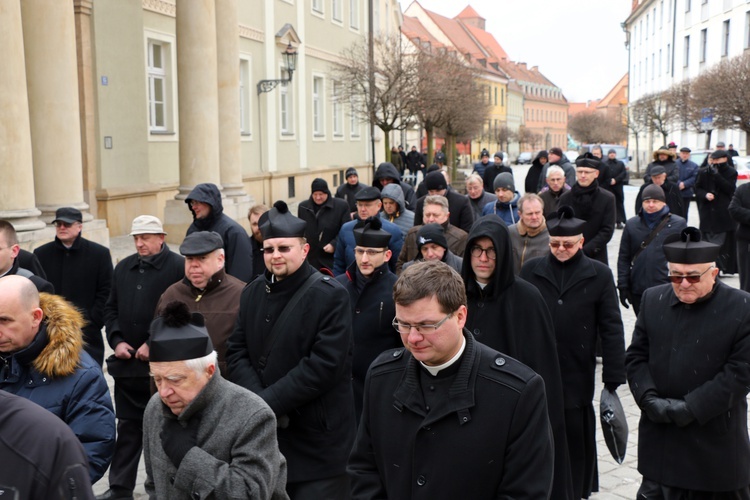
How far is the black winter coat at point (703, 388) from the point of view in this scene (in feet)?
15.4

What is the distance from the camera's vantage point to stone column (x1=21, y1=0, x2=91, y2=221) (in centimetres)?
1222

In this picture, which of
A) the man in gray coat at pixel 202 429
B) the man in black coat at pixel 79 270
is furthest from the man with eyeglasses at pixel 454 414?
the man in black coat at pixel 79 270

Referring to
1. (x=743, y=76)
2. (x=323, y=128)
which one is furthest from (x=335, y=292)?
(x=743, y=76)

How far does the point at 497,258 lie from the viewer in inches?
189

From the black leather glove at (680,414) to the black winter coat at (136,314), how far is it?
10.9ft

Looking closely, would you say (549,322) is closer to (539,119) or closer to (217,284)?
(217,284)

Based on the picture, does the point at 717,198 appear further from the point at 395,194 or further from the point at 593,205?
the point at 395,194

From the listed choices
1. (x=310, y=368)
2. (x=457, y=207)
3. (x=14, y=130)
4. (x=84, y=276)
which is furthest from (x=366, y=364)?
(x=14, y=130)

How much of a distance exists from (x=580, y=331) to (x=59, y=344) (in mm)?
3267

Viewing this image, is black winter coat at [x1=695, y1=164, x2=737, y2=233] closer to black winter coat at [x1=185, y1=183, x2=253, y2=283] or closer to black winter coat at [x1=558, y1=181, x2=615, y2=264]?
black winter coat at [x1=558, y1=181, x2=615, y2=264]

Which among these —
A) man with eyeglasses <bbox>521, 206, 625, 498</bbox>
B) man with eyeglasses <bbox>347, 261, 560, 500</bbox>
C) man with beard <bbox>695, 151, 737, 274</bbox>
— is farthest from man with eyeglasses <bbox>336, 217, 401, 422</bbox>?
man with beard <bbox>695, 151, 737, 274</bbox>

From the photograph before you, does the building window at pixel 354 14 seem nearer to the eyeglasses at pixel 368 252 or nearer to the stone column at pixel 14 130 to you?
the stone column at pixel 14 130

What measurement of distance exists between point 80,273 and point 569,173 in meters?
9.44

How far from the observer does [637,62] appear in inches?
2901
